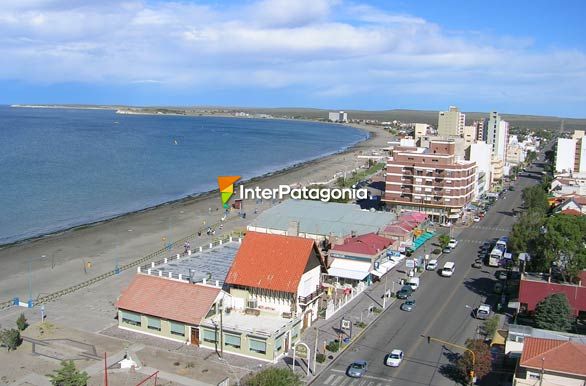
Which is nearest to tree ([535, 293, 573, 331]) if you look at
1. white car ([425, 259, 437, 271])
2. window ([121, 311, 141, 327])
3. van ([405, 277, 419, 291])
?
van ([405, 277, 419, 291])

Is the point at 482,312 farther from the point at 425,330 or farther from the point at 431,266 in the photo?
the point at 431,266

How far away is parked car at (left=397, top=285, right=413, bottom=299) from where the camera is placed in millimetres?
46969

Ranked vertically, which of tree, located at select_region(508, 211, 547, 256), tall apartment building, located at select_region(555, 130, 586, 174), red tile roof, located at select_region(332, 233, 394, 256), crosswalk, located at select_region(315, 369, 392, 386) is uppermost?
tall apartment building, located at select_region(555, 130, 586, 174)

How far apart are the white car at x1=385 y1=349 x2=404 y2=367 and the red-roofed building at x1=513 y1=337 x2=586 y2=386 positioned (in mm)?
6600

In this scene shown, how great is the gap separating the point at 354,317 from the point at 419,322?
15.2 feet

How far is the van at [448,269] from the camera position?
176ft

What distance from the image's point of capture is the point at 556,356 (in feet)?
95.8

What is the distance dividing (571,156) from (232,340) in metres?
114

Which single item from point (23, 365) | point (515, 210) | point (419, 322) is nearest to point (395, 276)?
point (419, 322)

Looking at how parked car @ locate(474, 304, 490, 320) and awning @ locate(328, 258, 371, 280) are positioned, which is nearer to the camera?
parked car @ locate(474, 304, 490, 320)

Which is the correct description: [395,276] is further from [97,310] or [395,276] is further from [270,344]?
[97,310]

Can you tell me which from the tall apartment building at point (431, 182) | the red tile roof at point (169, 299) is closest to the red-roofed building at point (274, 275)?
the red tile roof at point (169, 299)

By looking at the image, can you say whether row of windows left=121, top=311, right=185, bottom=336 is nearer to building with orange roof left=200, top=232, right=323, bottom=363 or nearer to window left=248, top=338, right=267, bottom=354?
building with orange roof left=200, top=232, right=323, bottom=363

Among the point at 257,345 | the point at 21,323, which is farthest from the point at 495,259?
the point at 21,323
